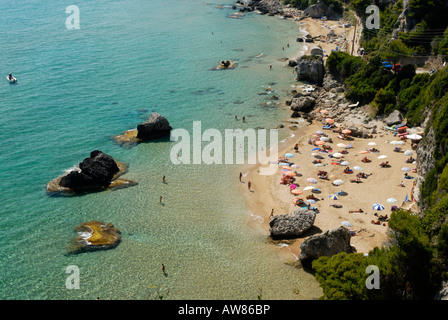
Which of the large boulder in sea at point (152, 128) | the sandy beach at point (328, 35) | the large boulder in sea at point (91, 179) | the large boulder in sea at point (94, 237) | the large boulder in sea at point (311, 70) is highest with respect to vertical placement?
the sandy beach at point (328, 35)


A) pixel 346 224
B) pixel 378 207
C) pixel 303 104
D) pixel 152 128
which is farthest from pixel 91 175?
pixel 303 104

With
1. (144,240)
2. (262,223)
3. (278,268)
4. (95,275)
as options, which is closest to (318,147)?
(262,223)

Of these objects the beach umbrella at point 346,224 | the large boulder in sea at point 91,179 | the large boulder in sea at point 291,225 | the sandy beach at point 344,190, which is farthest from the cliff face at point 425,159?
the large boulder in sea at point 91,179

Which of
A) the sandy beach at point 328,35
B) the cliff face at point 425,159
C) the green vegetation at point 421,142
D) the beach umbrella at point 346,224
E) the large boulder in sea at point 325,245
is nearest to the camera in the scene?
the green vegetation at point 421,142

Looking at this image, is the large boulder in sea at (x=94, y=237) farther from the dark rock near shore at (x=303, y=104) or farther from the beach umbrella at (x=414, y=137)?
the dark rock near shore at (x=303, y=104)

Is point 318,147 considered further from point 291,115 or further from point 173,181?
point 173,181

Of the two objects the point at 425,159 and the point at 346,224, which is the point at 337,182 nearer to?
the point at 346,224
